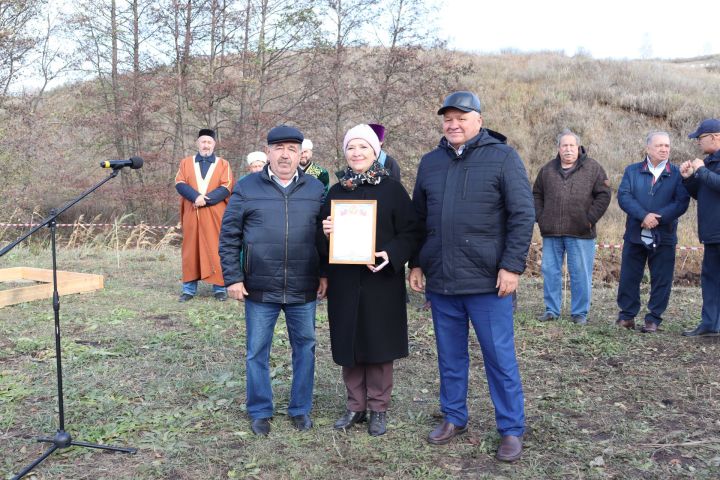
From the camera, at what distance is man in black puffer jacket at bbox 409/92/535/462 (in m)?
3.51

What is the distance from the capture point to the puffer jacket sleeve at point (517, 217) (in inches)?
137

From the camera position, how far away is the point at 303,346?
4035 mm

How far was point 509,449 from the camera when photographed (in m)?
3.61

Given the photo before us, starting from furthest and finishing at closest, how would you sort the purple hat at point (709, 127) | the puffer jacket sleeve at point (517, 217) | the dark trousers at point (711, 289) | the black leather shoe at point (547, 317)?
the black leather shoe at point (547, 317), the dark trousers at point (711, 289), the purple hat at point (709, 127), the puffer jacket sleeve at point (517, 217)

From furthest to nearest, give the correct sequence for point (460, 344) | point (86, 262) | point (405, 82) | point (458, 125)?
point (405, 82)
point (86, 262)
point (460, 344)
point (458, 125)

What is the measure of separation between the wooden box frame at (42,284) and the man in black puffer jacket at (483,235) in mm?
6025

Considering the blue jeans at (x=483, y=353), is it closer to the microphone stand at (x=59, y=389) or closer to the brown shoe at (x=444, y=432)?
the brown shoe at (x=444, y=432)

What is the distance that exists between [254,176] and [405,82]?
12.9 meters

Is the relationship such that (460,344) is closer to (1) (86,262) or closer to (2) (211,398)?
(2) (211,398)

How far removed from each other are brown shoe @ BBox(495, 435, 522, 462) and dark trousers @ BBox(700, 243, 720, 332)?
3.60 metres

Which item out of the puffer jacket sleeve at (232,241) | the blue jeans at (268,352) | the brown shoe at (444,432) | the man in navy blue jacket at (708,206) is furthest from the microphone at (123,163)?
the man in navy blue jacket at (708,206)

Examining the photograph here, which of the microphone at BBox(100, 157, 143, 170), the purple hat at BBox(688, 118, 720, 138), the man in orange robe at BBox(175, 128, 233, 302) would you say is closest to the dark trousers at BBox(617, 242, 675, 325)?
the purple hat at BBox(688, 118, 720, 138)

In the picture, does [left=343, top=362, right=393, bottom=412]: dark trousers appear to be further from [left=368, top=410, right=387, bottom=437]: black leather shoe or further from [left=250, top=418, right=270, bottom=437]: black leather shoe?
[left=250, top=418, right=270, bottom=437]: black leather shoe

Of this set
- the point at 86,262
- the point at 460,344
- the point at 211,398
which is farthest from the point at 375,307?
the point at 86,262
